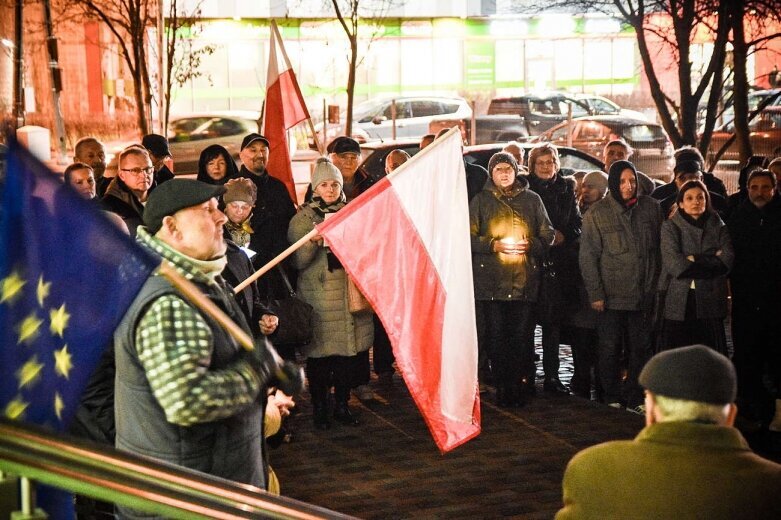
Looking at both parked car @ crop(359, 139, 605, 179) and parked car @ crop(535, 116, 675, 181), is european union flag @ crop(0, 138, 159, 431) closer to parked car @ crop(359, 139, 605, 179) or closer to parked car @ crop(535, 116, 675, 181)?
parked car @ crop(359, 139, 605, 179)

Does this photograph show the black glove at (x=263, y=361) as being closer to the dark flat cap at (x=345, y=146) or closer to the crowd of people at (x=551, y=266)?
the crowd of people at (x=551, y=266)

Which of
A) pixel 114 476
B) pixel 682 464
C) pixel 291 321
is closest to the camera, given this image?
pixel 114 476

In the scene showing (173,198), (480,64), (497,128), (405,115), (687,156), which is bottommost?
(497,128)

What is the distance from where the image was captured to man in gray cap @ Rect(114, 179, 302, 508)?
395 cm

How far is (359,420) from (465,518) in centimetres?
241

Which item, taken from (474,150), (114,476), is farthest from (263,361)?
(474,150)

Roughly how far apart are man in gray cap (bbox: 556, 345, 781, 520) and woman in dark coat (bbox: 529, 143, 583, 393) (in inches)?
255

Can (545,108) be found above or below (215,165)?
below

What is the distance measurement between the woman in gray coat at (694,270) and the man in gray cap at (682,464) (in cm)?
570

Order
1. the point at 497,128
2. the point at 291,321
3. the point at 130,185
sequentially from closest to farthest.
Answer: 1. the point at 130,185
2. the point at 291,321
3. the point at 497,128

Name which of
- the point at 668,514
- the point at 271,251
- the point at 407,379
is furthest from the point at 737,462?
the point at 271,251

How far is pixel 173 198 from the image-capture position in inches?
168

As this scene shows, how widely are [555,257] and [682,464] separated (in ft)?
23.6

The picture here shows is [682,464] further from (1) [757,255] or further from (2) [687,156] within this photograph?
(2) [687,156]
